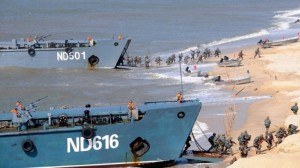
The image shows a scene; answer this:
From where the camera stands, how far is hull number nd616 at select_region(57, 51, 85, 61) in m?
54.4

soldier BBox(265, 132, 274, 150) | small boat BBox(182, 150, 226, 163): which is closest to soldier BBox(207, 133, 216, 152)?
small boat BBox(182, 150, 226, 163)

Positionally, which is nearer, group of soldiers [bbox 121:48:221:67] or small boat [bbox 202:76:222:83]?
small boat [bbox 202:76:222:83]

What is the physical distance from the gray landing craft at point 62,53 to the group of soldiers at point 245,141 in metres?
24.8

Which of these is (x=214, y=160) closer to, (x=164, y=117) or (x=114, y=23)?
(x=164, y=117)

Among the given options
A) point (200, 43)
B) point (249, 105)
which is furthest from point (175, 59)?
point (249, 105)

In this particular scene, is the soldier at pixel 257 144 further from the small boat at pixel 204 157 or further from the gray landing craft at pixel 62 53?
the gray landing craft at pixel 62 53

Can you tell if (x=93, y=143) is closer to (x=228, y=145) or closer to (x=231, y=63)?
(x=228, y=145)

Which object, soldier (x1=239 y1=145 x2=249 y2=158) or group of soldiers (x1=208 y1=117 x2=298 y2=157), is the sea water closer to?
group of soldiers (x1=208 y1=117 x2=298 y2=157)

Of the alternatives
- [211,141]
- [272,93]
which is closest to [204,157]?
[211,141]

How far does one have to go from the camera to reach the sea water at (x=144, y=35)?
1709 inches

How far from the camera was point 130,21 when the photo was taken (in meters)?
89.6

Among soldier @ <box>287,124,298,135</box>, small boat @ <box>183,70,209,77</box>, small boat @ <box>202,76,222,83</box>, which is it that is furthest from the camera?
small boat @ <box>183,70,209,77</box>

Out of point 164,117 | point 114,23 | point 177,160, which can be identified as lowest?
point 177,160

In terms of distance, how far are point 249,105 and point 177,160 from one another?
10443 mm
